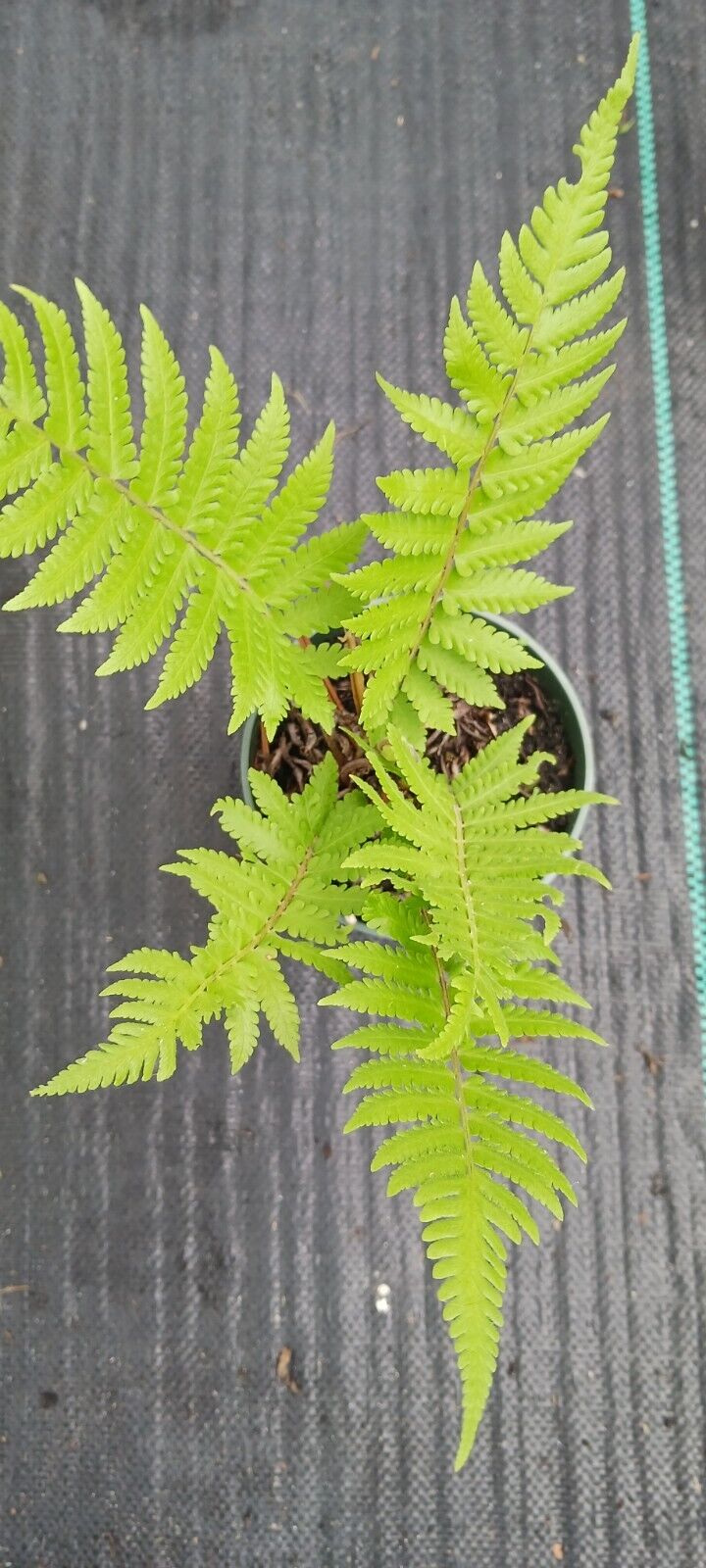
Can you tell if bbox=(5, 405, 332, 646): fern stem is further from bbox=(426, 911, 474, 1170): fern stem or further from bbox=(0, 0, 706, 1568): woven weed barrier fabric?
bbox=(0, 0, 706, 1568): woven weed barrier fabric

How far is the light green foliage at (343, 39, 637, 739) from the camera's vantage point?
110 centimetres

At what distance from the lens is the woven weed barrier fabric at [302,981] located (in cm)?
180

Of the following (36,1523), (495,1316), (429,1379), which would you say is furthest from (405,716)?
(36,1523)

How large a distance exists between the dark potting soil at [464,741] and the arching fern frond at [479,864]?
297 mm

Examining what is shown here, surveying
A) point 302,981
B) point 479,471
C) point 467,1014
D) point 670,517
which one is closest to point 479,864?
point 467,1014

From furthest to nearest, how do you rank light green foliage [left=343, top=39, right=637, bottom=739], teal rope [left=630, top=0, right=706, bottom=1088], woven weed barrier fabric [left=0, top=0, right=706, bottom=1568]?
1. teal rope [left=630, top=0, right=706, bottom=1088]
2. woven weed barrier fabric [left=0, top=0, right=706, bottom=1568]
3. light green foliage [left=343, top=39, right=637, bottom=739]

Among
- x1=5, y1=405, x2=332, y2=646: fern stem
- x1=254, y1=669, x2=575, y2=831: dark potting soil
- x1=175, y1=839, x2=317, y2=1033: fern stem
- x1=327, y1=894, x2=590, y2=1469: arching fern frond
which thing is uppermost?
x1=5, y1=405, x2=332, y2=646: fern stem

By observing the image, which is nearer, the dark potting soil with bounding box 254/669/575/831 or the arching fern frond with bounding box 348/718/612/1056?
the arching fern frond with bounding box 348/718/612/1056

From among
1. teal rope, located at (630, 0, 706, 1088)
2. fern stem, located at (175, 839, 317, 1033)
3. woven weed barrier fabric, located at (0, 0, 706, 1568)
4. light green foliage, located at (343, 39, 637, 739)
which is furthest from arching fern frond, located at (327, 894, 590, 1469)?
teal rope, located at (630, 0, 706, 1088)

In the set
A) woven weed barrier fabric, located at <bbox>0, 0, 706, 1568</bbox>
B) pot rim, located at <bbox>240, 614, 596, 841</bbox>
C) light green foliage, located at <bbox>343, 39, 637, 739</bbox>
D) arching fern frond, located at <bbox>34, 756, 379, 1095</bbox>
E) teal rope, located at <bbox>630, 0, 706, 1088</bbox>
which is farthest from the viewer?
teal rope, located at <bbox>630, 0, 706, 1088</bbox>

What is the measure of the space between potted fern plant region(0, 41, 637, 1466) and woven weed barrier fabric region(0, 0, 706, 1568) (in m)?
0.64

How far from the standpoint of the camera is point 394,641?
1294mm

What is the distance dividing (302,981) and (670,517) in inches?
42.3

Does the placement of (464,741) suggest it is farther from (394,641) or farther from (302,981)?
(302,981)
